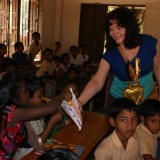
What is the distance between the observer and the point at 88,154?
213cm

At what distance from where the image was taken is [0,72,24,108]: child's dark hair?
180cm

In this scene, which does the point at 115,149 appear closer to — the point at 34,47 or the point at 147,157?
the point at 147,157

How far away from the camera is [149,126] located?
249 centimetres

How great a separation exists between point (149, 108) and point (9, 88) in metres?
1.19

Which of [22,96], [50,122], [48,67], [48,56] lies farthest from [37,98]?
[48,56]

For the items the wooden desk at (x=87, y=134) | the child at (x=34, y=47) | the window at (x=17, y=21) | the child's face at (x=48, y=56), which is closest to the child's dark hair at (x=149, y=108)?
the wooden desk at (x=87, y=134)

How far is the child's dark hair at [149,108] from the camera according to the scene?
8.03ft

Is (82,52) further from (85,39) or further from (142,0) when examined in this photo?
(142,0)

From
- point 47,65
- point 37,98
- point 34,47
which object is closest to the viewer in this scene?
point 37,98

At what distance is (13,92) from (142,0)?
7165 millimetres

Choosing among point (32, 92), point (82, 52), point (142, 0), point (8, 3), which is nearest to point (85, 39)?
point (82, 52)

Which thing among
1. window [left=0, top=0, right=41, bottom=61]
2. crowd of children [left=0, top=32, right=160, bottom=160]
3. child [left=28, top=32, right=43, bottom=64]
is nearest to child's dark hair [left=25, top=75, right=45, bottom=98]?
crowd of children [left=0, top=32, right=160, bottom=160]

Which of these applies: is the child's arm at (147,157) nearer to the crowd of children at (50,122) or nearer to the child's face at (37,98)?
the crowd of children at (50,122)

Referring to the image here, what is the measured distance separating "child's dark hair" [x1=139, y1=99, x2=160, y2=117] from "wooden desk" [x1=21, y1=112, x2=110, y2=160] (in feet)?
1.29
